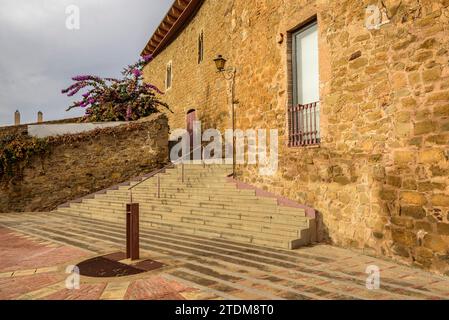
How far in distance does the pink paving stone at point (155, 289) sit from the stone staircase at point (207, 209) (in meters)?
2.45

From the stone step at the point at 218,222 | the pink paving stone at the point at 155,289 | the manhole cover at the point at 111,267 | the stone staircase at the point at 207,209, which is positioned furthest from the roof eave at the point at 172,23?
the pink paving stone at the point at 155,289

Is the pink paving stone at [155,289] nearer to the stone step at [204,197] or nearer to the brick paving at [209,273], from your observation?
the brick paving at [209,273]

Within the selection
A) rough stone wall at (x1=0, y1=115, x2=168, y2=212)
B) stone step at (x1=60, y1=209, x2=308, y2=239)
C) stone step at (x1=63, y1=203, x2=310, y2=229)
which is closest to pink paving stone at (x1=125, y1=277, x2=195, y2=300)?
stone step at (x1=60, y1=209, x2=308, y2=239)

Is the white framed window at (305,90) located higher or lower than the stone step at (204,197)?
higher

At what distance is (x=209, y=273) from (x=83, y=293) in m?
1.43

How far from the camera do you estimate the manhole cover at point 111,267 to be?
4.32 metres

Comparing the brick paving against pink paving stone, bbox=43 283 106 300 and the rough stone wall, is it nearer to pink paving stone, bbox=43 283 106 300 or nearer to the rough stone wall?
pink paving stone, bbox=43 283 106 300

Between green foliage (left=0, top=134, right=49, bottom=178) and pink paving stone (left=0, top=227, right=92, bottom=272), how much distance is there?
481 centimetres

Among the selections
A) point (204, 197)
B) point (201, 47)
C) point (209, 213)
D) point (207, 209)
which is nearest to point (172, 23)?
point (201, 47)

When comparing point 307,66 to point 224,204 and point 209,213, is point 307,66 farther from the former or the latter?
point 209,213

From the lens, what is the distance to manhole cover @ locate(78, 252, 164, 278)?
14.2 ft
